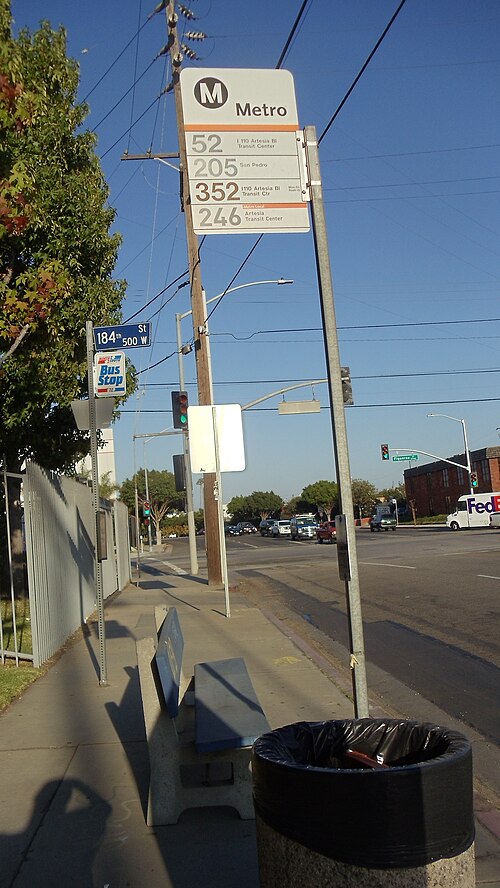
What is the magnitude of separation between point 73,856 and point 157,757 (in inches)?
25.8

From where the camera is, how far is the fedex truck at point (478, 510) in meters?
55.3

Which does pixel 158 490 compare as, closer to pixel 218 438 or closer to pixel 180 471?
pixel 180 471

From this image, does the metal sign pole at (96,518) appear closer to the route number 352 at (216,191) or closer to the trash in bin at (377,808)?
the route number 352 at (216,191)

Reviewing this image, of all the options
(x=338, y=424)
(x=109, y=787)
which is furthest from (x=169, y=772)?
(x=338, y=424)

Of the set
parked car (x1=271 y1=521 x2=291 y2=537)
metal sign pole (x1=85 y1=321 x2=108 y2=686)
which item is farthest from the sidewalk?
parked car (x1=271 y1=521 x2=291 y2=537)

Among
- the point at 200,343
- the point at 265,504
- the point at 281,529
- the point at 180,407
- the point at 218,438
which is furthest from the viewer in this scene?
the point at 265,504

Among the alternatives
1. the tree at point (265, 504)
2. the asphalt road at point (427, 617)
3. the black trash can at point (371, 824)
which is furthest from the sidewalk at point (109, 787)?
the tree at point (265, 504)

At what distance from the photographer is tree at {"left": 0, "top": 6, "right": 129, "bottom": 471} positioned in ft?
33.1

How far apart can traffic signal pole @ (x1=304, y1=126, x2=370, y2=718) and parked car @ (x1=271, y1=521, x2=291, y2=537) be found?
6720 centimetres

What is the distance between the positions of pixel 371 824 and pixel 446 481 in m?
82.8

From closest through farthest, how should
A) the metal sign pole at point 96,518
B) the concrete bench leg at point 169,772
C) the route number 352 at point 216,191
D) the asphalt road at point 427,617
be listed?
1. the concrete bench leg at point 169,772
2. the route number 352 at point 216,191
3. the asphalt road at point 427,617
4. the metal sign pole at point 96,518

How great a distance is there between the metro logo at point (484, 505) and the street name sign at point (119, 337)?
48750 mm

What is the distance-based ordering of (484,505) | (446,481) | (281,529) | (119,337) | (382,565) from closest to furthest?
(119,337) < (382,565) < (484,505) < (281,529) < (446,481)

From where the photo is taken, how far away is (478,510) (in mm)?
55969
